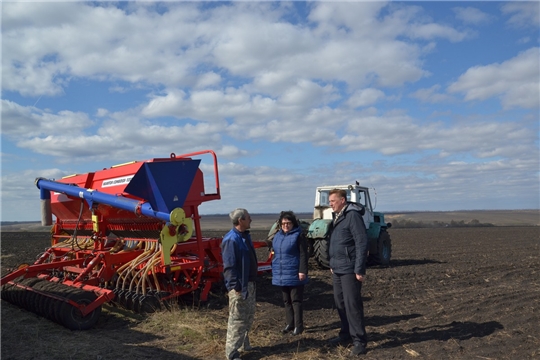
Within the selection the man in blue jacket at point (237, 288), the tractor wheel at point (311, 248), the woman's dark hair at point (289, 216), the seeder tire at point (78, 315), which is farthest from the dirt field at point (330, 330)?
the tractor wheel at point (311, 248)

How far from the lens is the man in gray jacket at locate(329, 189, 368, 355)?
5.48 metres

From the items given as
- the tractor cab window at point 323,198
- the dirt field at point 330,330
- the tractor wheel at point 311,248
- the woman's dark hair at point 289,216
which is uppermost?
the tractor cab window at point 323,198

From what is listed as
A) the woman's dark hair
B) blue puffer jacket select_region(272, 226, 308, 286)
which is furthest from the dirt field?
the woman's dark hair

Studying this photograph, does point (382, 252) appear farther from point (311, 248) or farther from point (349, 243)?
point (349, 243)

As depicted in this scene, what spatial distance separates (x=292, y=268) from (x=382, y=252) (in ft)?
28.9

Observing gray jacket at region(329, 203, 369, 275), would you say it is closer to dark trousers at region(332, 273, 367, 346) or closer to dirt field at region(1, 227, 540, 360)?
dark trousers at region(332, 273, 367, 346)

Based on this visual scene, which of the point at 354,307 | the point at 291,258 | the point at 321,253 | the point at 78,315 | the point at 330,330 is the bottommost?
the point at 330,330

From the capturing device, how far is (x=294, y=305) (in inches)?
250

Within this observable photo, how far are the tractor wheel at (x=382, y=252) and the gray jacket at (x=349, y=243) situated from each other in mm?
8994

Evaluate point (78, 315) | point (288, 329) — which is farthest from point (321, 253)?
point (78, 315)

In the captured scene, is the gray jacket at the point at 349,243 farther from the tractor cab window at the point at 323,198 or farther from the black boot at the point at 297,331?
the tractor cab window at the point at 323,198

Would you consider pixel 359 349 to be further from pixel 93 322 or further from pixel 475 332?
pixel 93 322

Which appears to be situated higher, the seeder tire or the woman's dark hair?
the woman's dark hair

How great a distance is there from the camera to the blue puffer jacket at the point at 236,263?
17.4ft
